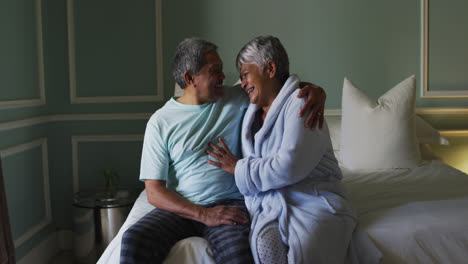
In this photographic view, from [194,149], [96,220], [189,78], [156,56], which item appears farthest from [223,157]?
[156,56]

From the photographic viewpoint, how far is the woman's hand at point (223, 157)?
175 centimetres

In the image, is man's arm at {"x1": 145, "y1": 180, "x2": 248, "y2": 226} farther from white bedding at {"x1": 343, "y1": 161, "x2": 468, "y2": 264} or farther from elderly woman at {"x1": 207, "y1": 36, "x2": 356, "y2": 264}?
white bedding at {"x1": 343, "y1": 161, "x2": 468, "y2": 264}

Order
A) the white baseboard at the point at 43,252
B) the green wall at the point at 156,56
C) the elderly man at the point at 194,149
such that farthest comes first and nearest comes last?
1. the green wall at the point at 156,56
2. the white baseboard at the point at 43,252
3. the elderly man at the point at 194,149

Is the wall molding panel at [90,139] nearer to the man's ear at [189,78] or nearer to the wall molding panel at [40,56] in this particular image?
the wall molding panel at [40,56]

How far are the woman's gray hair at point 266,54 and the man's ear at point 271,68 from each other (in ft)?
0.04

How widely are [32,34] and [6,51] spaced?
368 millimetres

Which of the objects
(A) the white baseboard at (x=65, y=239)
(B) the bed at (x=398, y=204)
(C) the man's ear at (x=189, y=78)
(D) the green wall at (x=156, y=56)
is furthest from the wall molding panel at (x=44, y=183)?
(C) the man's ear at (x=189, y=78)

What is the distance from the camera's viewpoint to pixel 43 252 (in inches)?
114

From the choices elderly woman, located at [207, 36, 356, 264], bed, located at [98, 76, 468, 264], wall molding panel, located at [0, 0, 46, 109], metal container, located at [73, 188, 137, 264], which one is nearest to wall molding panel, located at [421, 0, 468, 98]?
bed, located at [98, 76, 468, 264]

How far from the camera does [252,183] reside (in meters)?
1.65

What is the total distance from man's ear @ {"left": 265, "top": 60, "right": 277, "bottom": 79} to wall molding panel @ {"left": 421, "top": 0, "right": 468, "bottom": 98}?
1.66 m

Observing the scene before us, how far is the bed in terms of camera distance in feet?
5.05

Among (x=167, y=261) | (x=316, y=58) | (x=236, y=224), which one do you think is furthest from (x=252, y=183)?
(x=316, y=58)

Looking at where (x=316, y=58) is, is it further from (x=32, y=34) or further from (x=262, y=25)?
(x=32, y=34)
